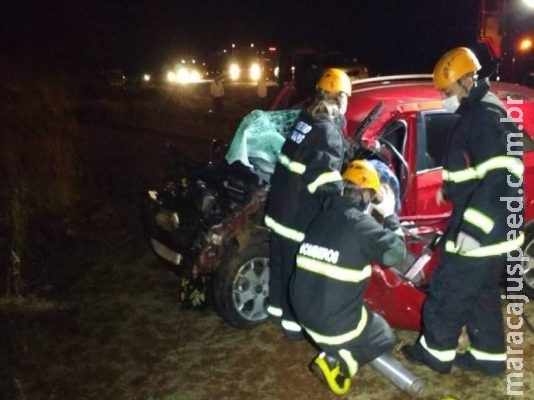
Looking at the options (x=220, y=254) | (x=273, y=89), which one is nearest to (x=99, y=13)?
(x=273, y=89)

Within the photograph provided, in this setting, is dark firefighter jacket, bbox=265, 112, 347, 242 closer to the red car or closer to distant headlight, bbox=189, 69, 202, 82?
the red car

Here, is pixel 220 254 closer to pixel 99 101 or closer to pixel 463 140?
pixel 463 140

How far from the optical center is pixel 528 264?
4.60 metres

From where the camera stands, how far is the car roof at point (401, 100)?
445 centimetres

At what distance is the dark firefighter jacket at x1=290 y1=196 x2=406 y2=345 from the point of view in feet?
10.3

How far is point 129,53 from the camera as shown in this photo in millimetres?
31875

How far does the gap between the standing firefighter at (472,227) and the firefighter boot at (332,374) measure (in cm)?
66

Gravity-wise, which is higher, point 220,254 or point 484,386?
point 220,254

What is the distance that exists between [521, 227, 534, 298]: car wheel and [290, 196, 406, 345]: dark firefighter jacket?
1.84 metres

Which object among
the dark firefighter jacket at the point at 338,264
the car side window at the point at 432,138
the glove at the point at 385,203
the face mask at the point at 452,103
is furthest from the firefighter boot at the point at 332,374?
the face mask at the point at 452,103

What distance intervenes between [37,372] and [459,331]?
3.01m

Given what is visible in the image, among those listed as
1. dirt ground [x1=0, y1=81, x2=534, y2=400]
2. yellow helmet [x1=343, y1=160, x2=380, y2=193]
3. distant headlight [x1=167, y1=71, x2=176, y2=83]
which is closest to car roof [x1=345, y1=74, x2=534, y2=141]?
yellow helmet [x1=343, y1=160, x2=380, y2=193]

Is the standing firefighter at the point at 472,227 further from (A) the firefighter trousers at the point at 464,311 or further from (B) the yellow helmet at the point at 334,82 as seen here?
(B) the yellow helmet at the point at 334,82

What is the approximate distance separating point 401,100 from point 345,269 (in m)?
1.98
